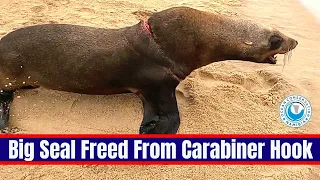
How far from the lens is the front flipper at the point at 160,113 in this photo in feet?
11.8

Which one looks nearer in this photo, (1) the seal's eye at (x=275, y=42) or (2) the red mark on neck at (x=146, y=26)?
(2) the red mark on neck at (x=146, y=26)

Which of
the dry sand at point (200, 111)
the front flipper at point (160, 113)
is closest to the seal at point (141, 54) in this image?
the front flipper at point (160, 113)

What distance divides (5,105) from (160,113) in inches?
55.0

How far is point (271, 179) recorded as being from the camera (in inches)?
131

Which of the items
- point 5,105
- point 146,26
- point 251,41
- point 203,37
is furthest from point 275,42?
point 5,105

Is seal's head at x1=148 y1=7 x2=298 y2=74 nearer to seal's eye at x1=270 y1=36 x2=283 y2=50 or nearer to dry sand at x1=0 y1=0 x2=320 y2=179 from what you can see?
seal's eye at x1=270 y1=36 x2=283 y2=50

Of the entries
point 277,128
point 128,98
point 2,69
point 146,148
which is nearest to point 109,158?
point 146,148

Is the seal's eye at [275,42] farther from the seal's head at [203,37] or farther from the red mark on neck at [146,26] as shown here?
the red mark on neck at [146,26]

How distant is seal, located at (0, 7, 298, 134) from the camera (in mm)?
3596

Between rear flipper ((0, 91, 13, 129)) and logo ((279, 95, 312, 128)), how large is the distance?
2.48 metres

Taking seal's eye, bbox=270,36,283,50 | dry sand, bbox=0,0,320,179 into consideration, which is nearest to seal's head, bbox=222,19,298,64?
seal's eye, bbox=270,36,283,50

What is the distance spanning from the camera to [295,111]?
163 inches

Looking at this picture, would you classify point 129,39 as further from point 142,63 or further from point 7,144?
point 7,144

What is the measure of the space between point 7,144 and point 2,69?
667 mm
